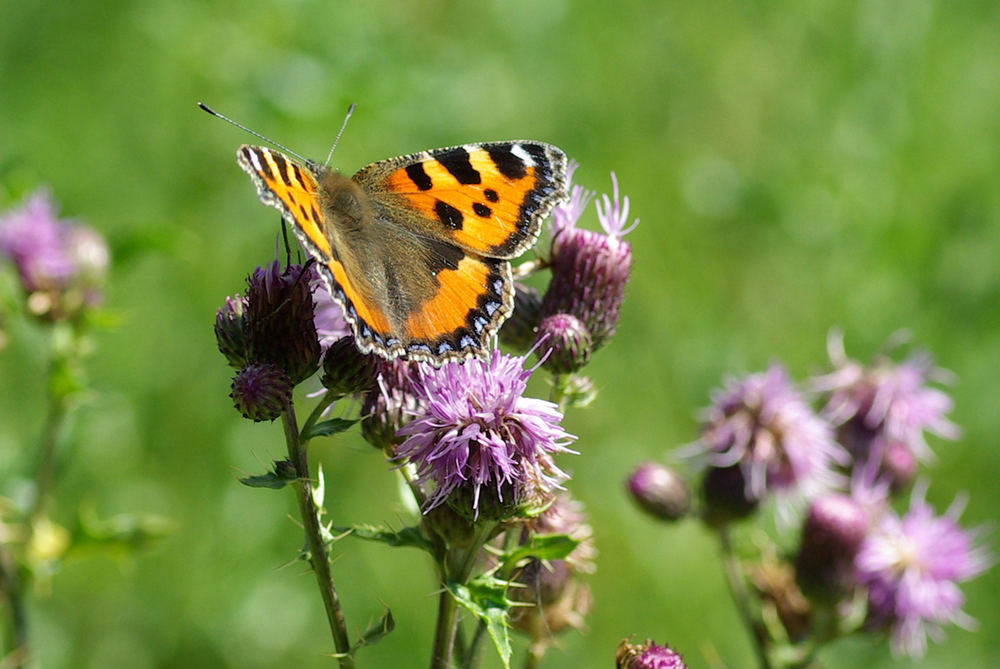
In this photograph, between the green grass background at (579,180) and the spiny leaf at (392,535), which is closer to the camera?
the spiny leaf at (392,535)

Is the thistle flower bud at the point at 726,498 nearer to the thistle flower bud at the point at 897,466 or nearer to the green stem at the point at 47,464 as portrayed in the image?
the thistle flower bud at the point at 897,466

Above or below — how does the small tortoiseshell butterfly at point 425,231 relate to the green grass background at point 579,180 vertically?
above

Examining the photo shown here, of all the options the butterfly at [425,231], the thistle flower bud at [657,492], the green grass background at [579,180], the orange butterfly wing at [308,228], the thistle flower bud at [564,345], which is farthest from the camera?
the green grass background at [579,180]

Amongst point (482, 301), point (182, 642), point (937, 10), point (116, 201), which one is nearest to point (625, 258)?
point (482, 301)

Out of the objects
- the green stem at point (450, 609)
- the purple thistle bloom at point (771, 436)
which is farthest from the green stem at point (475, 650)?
the purple thistle bloom at point (771, 436)

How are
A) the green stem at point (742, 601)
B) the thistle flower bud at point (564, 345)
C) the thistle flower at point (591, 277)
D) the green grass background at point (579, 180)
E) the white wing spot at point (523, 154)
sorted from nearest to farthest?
1. the thistle flower bud at point (564, 345)
2. the white wing spot at point (523, 154)
3. the thistle flower at point (591, 277)
4. the green stem at point (742, 601)
5. the green grass background at point (579, 180)

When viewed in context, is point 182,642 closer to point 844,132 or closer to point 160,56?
point 160,56

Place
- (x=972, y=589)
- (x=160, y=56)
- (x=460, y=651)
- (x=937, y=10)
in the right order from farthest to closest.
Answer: (x=937, y=10), (x=160, y=56), (x=972, y=589), (x=460, y=651)

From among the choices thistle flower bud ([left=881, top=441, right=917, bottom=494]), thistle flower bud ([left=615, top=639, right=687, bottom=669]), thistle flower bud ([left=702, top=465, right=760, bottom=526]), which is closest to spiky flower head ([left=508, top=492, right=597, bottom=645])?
thistle flower bud ([left=615, top=639, right=687, bottom=669])

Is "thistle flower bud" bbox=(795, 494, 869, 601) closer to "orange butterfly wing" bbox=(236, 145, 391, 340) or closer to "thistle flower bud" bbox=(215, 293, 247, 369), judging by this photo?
"orange butterfly wing" bbox=(236, 145, 391, 340)
